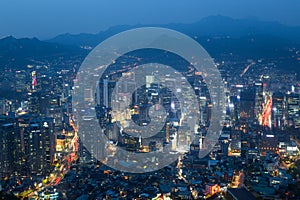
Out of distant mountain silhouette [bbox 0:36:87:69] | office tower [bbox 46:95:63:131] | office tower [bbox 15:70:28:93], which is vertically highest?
distant mountain silhouette [bbox 0:36:87:69]

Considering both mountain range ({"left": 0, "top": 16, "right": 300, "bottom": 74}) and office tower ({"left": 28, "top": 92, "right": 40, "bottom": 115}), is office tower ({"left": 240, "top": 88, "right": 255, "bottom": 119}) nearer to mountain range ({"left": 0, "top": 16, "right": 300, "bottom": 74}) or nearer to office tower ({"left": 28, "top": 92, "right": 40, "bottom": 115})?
mountain range ({"left": 0, "top": 16, "right": 300, "bottom": 74})

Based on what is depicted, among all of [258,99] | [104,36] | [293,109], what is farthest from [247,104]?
[104,36]

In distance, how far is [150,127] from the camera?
649 cm

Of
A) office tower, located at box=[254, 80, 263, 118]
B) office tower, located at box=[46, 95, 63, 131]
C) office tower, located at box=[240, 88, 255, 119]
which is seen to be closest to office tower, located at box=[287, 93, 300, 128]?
office tower, located at box=[254, 80, 263, 118]

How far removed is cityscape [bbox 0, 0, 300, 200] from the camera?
4285 mm

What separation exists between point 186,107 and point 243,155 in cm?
229

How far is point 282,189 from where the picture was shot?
12.9 ft

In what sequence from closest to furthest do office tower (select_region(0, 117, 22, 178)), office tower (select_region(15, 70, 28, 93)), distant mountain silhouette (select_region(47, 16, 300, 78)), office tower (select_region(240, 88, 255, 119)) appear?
office tower (select_region(0, 117, 22, 178))
office tower (select_region(240, 88, 255, 119))
office tower (select_region(15, 70, 28, 93))
distant mountain silhouette (select_region(47, 16, 300, 78))

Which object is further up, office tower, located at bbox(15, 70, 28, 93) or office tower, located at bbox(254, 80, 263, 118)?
office tower, located at bbox(15, 70, 28, 93)

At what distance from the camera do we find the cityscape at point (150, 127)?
4.29 m

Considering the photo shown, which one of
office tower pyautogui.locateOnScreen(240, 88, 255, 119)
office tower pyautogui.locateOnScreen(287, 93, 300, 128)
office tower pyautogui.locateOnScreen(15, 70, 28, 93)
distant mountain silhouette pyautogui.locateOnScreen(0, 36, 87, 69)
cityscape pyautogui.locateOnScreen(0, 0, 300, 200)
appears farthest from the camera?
distant mountain silhouette pyautogui.locateOnScreen(0, 36, 87, 69)

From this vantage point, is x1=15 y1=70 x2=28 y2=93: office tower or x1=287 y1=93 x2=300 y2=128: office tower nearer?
x1=287 y1=93 x2=300 y2=128: office tower

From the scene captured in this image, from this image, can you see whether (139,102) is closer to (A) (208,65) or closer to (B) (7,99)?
(A) (208,65)

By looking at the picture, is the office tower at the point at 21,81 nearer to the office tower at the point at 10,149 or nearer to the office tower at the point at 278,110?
the office tower at the point at 10,149
